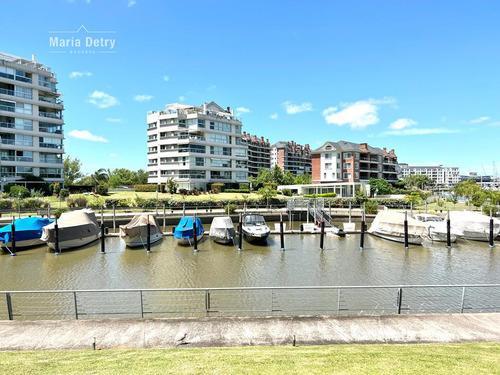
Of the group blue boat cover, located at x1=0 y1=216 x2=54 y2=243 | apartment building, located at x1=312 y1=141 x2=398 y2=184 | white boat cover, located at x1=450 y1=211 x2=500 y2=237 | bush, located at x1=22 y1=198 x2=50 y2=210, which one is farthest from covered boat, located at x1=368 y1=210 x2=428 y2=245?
apartment building, located at x1=312 y1=141 x2=398 y2=184

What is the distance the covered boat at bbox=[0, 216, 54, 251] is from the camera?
1014 inches

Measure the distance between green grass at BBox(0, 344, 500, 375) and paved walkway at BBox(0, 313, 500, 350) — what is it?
1.88 ft

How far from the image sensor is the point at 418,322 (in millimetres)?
9805

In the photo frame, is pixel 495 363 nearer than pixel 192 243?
Yes

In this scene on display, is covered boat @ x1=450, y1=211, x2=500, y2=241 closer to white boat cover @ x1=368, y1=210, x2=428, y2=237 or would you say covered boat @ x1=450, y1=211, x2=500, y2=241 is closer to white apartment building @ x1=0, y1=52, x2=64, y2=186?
white boat cover @ x1=368, y1=210, x2=428, y2=237

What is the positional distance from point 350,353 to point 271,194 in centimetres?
5258

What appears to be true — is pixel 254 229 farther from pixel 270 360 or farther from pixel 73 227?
pixel 270 360

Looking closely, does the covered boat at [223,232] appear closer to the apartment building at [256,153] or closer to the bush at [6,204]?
the bush at [6,204]

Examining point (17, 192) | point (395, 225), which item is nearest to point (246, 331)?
point (395, 225)

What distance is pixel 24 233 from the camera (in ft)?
87.1

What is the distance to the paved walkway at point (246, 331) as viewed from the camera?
8.68 meters

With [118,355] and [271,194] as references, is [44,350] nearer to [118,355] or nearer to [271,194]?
[118,355]

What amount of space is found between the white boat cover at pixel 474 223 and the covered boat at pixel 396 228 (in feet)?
15.4

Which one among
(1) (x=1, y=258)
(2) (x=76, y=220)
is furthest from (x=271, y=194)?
(1) (x=1, y=258)
